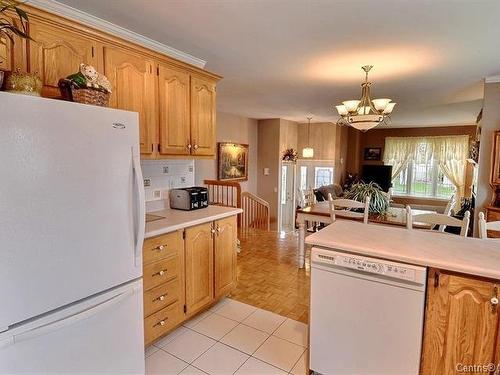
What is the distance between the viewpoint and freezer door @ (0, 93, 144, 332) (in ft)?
3.98

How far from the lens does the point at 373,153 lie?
28.8 feet

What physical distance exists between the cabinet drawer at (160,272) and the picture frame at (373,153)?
→ 7861 millimetres

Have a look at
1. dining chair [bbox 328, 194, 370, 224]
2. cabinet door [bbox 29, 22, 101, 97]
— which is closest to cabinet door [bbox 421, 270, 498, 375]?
dining chair [bbox 328, 194, 370, 224]

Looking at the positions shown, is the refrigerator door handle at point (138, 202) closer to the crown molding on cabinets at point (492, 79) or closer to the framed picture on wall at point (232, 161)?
the crown molding on cabinets at point (492, 79)

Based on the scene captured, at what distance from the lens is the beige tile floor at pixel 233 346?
202 centimetres

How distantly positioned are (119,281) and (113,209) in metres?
0.41

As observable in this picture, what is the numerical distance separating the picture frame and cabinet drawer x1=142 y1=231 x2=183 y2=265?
7.81 metres

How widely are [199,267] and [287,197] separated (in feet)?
17.3

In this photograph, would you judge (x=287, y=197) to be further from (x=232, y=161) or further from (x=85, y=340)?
(x=85, y=340)

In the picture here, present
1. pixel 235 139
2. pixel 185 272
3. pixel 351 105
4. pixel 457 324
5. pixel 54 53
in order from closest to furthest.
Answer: pixel 457 324 < pixel 54 53 < pixel 185 272 < pixel 351 105 < pixel 235 139

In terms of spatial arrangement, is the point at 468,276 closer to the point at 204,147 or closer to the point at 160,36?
the point at 204,147

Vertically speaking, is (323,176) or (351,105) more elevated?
(351,105)

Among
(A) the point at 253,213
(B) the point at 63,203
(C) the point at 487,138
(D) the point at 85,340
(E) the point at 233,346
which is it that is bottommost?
(E) the point at 233,346

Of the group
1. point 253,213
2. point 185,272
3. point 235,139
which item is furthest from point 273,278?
point 235,139
